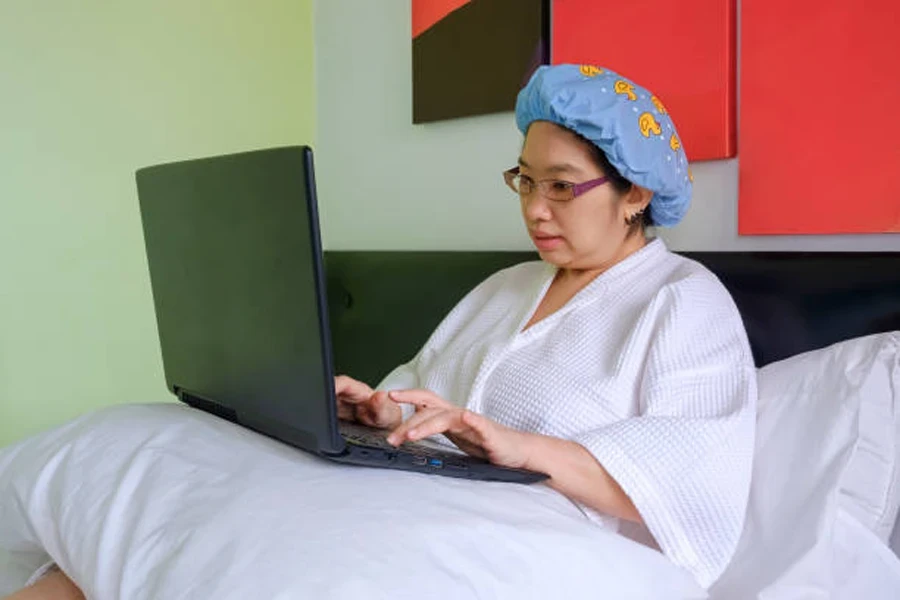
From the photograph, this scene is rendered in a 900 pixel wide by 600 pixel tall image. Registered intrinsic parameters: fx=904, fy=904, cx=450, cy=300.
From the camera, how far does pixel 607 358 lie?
116cm

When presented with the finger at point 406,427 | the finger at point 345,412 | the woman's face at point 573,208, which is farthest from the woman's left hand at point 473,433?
the woman's face at point 573,208

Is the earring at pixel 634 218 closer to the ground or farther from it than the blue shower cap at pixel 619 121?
closer to the ground

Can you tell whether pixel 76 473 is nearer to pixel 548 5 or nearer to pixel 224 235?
pixel 224 235

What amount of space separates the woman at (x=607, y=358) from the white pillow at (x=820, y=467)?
34mm

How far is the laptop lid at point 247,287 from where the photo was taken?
2.59 ft

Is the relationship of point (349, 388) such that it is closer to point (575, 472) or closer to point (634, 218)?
point (575, 472)

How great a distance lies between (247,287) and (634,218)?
0.61m

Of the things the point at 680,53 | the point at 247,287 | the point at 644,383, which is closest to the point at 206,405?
the point at 247,287

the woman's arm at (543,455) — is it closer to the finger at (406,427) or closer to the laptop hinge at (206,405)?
the finger at (406,427)

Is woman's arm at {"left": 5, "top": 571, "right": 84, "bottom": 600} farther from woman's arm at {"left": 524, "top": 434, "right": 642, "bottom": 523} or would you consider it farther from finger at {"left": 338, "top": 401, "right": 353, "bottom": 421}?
woman's arm at {"left": 524, "top": 434, "right": 642, "bottom": 523}

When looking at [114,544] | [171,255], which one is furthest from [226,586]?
[171,255]

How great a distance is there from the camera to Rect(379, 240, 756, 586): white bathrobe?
99 cm

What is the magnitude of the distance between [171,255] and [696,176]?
0.81 m

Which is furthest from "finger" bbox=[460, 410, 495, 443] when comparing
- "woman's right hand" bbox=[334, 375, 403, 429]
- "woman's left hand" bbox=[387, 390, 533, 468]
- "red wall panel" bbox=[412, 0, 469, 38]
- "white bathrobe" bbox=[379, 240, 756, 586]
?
"red wall panel" bbox=[412, 0, 469, 38]
